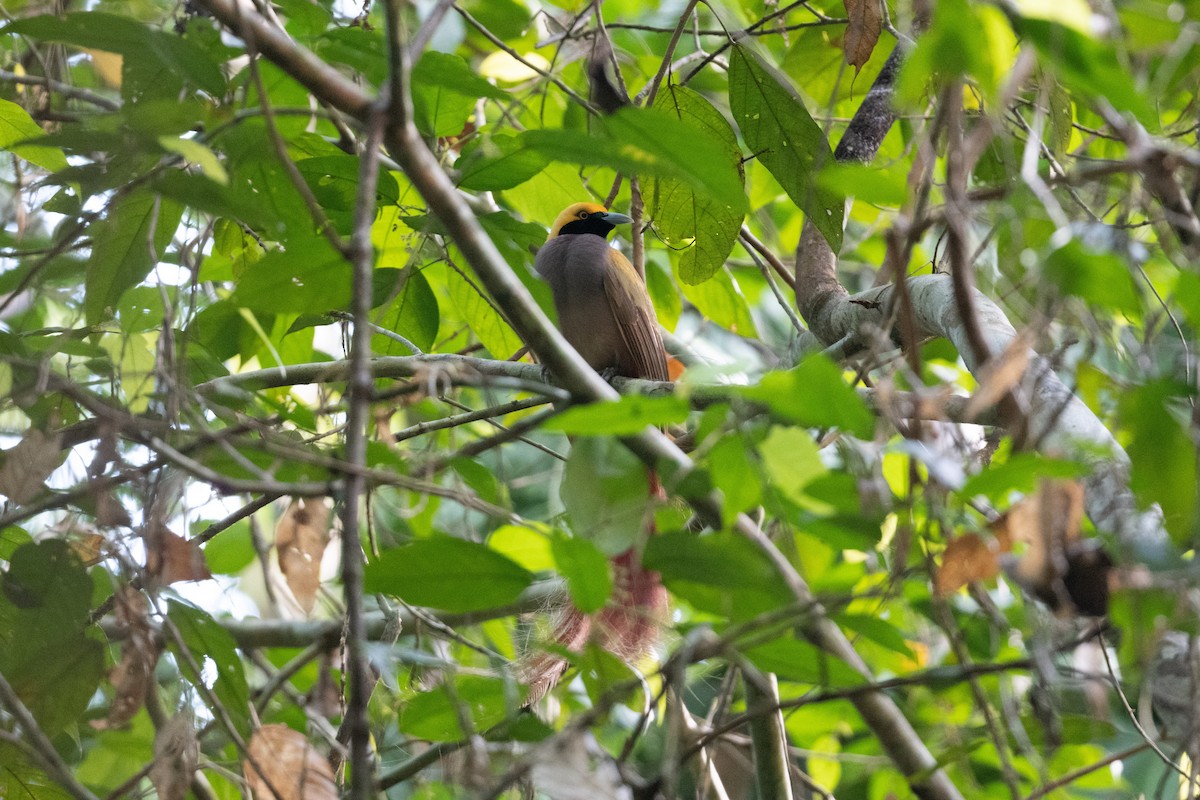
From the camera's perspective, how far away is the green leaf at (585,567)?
115cm

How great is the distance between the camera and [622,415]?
42.9 inches

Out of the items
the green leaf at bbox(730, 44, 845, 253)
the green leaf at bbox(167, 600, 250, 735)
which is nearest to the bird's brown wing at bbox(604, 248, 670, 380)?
the green leaf at bbox(730, 44, 845, 253)

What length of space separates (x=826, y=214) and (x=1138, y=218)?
0.74m

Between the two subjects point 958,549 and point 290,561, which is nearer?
point 958,549

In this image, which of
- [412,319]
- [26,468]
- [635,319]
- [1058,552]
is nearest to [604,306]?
[635,319]

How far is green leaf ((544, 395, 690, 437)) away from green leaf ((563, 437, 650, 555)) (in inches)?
7.9

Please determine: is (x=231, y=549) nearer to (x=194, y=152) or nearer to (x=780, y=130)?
(x=780, y=130)

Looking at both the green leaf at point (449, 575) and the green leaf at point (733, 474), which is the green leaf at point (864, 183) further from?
the green leaf at point (449, 575)

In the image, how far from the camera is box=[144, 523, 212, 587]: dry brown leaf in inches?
56.2

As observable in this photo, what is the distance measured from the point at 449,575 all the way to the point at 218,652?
61cm

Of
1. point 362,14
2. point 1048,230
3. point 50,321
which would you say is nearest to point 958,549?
point 1048,230

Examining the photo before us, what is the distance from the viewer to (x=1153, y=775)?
4.15 meters

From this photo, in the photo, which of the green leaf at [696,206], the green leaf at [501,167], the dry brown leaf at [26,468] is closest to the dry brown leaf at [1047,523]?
the green leaf at [501,167]

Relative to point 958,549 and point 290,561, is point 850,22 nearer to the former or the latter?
point 958,549
